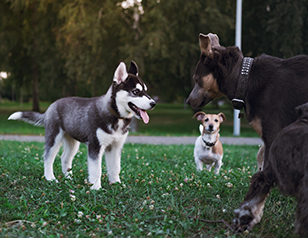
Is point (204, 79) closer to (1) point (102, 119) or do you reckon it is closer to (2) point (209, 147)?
(1) point (102, 119)

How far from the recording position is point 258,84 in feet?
12.8

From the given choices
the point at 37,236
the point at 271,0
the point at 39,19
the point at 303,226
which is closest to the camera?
the point at 303,226

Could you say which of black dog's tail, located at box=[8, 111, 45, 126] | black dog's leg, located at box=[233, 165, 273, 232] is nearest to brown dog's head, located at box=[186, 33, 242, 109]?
black dog's leg, located at box=[233, 165, 273, 232]

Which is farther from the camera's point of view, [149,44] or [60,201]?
[149,44]

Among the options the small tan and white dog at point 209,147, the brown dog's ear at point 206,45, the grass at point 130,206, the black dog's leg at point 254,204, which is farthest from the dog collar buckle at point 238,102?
the small tan and white dog at point 209,147

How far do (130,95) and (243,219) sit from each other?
2.08m

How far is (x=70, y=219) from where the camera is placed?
402cm

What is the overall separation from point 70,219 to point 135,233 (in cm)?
85

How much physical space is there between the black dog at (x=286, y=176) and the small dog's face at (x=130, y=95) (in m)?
1.73

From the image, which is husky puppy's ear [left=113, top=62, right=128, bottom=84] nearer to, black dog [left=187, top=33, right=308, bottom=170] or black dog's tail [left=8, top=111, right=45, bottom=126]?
black dog [left=187, top=33, right=308, bottom=170]

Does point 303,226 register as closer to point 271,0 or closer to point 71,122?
point 71,122

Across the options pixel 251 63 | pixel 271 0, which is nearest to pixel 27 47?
pixel 271 0

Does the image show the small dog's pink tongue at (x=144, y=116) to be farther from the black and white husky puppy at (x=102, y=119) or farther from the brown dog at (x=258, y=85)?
the brown dog at (x=258, y=85)

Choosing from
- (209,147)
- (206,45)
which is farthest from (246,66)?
(209,147)
